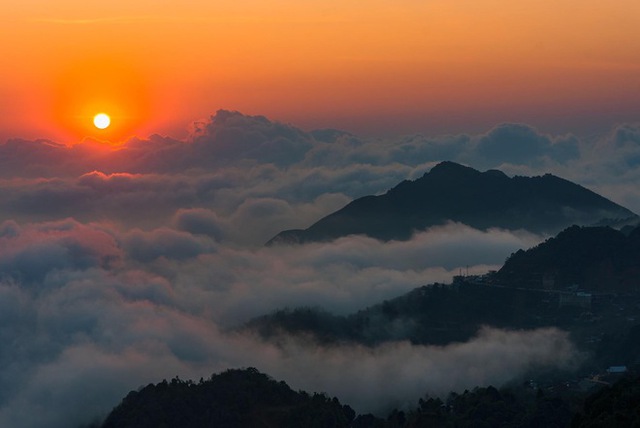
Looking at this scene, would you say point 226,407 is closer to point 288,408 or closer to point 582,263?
point 288,408

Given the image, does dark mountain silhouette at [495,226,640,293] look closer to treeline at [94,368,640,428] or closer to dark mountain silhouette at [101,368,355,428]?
treeline at [94,368,640,428]

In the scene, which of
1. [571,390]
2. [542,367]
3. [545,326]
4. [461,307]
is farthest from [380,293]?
[571,390]

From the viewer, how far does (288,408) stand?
9906 centimetres

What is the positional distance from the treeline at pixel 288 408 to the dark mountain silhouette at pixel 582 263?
37.7m

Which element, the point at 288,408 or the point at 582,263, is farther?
the point at 582,263

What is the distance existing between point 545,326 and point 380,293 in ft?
91.4

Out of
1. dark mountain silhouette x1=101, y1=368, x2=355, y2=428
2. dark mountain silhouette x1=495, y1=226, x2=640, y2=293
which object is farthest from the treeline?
dark mountain silhouette x1=495, y1=226, x2=640, y2=293

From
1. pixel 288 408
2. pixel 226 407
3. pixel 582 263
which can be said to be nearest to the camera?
pixel 226 407

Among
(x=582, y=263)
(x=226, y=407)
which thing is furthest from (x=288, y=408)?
(x=582, y=263)

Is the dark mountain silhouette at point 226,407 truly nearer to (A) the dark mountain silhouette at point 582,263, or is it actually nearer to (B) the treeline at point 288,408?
(B) the treeline at point 288,408

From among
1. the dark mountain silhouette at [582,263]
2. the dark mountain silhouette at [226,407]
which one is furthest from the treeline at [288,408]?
the dark mountain silhouette at [582,263]

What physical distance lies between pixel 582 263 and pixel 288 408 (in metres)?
53.0

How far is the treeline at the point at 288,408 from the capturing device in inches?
3664

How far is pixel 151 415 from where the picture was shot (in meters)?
97.0
